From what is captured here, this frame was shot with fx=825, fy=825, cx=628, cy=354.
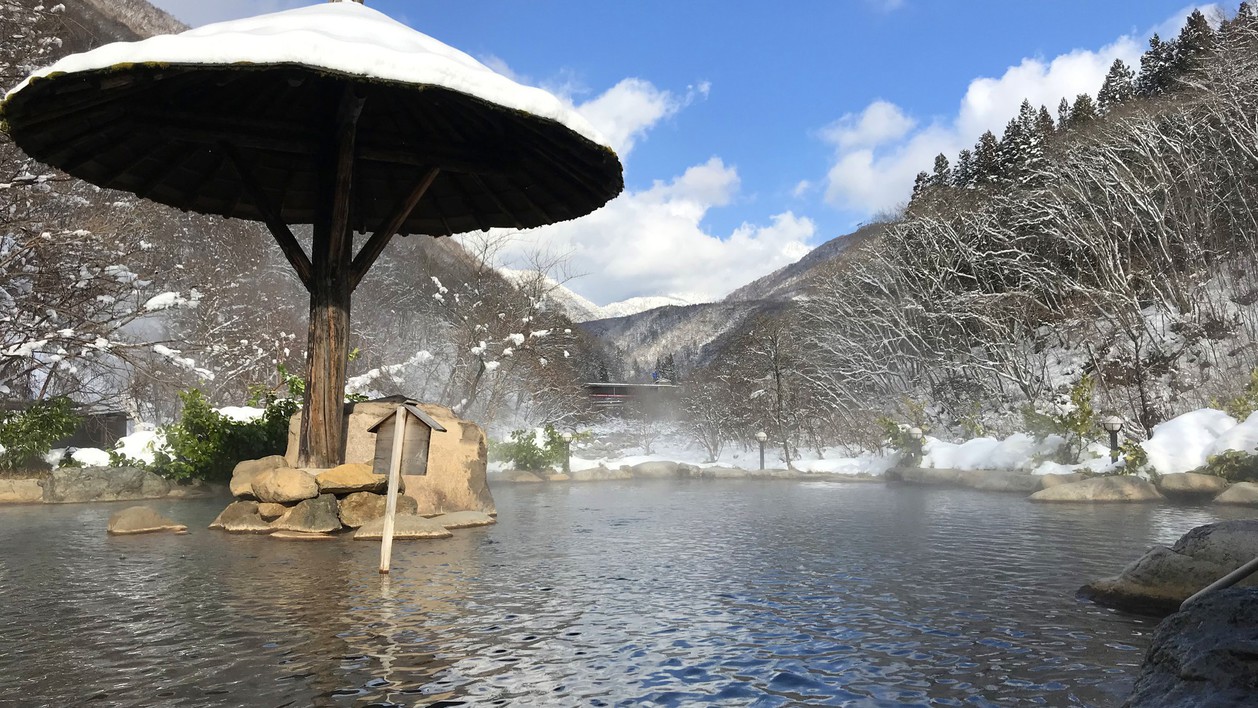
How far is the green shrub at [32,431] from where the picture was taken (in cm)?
1716

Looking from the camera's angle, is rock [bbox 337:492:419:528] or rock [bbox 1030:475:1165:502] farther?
rock [bbox 1030:475:1165:502]

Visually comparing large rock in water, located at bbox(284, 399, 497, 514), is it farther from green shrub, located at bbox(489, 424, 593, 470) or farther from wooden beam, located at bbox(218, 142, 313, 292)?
green shrub, located at bbox(489, 424, 593, 470)

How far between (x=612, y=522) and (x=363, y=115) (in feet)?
23.6

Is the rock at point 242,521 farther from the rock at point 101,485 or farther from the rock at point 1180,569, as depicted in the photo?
the rock at point 1180,569

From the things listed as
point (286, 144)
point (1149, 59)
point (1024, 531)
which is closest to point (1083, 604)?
point (1024, 531)

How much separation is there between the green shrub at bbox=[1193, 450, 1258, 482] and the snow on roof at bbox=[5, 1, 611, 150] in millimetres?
14361

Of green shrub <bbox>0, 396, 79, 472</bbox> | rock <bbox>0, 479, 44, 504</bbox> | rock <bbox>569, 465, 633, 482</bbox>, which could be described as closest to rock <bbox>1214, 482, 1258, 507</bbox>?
rock <bbox>569, 465, 633, 482</bbox>

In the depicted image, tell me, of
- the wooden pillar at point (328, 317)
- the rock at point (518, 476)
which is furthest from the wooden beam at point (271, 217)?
the rock at point (518, 476)

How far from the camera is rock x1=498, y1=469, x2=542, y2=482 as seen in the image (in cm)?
2502

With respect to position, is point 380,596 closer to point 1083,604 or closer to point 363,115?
point 1083,604

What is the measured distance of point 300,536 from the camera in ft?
35.0

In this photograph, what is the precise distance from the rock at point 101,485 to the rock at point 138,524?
19.8 feet

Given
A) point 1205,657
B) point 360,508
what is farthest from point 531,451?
point 1205,657

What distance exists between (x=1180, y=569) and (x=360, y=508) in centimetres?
935
